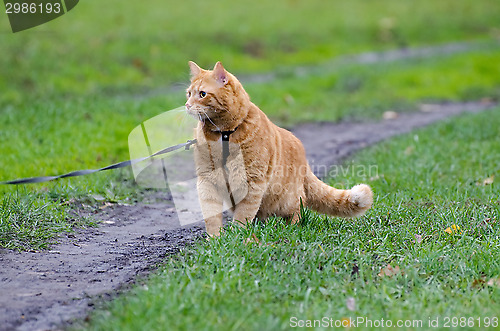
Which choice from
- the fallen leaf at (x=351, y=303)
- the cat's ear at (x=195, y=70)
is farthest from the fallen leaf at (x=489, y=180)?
the cat's ear at (x=195, y=70)

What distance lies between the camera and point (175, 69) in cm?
1337

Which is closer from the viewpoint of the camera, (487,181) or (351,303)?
(351,303)

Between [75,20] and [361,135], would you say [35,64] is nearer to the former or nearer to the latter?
[75,20]

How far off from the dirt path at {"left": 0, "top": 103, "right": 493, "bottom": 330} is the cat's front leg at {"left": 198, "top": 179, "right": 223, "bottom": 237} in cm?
35

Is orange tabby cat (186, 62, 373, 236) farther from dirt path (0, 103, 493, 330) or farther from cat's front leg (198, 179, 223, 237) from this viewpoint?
dirt path (0, 103, 493, 330)

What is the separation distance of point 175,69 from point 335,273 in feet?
33.4

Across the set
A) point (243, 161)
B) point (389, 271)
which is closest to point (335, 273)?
point (389, 271)

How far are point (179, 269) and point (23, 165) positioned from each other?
3.72m

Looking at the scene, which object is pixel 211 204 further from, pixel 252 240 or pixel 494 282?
pixel 494 282

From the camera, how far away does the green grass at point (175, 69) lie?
25.3ft

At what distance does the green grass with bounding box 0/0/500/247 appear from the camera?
25.3ft

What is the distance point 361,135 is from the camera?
9523mm

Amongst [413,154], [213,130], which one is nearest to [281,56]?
[413,154]

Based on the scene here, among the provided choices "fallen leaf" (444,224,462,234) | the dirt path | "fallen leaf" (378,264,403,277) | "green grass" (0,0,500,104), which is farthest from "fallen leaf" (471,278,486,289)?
"green grass" (0,0,500,104)
